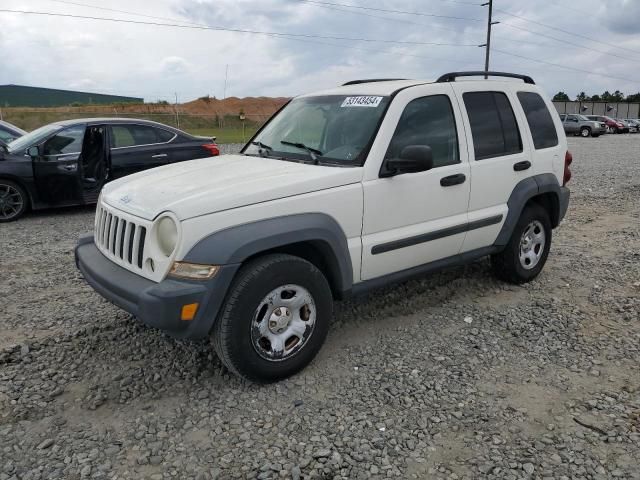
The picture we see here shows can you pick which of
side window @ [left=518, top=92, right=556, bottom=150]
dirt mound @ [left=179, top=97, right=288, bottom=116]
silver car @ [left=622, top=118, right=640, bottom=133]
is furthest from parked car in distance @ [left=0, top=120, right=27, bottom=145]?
silver car @ [left=622, top=118, right=640, bottom=133]

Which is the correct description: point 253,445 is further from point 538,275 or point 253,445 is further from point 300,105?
point 538,275

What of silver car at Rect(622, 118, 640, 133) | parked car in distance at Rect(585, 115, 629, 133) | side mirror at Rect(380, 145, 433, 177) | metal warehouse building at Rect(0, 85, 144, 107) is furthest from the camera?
metal warehouse building at Rect(0, 85, 144, 107)

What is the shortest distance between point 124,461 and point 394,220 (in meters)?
2.28

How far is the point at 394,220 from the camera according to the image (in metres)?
3.82

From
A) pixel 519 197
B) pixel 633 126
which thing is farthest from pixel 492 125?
pixel 633 126

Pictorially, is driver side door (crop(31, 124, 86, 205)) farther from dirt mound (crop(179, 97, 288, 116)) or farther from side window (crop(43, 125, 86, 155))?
dirt mound (crop(179, 97, 288, 116))

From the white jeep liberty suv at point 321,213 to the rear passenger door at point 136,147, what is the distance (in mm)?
4381

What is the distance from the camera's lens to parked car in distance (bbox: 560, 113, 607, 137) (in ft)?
110

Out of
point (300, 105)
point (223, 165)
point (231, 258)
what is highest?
point (300, 105)

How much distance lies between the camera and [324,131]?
13.4 feet

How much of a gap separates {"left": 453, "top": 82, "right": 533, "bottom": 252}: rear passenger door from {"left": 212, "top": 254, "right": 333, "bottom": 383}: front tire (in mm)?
1645

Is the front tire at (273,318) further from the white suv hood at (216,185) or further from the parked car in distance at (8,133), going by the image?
the parked car in distance at (8,133)

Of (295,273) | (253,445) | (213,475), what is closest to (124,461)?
(213,475)

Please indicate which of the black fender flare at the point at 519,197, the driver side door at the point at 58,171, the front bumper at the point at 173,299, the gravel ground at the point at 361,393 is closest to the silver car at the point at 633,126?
the gravel ground at the point at 361,393
